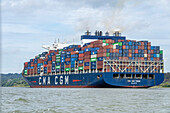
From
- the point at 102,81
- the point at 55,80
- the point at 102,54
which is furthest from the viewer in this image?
the point at 55,80

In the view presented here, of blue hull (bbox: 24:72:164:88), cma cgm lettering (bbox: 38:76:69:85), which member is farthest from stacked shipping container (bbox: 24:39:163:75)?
cma cgm lettering (bbox: 38:76:69:85)

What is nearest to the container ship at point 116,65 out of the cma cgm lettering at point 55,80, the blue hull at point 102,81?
the blue hull at point 102,81

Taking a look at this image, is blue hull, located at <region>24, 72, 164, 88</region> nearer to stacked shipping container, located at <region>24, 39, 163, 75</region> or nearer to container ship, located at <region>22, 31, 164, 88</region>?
container ship, located at <region>22, 31, 164, 88</region>

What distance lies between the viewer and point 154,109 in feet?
115

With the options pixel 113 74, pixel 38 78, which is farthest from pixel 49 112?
pixel 38 78

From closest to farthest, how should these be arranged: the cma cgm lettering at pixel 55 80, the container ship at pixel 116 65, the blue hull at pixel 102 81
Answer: the blue hull at pixel 102 81
the container ship at pixel 116 65
the cma cgm lettering at pixel 55 80

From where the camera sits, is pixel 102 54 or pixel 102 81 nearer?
pixel 102 81

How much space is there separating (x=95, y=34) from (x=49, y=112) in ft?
255

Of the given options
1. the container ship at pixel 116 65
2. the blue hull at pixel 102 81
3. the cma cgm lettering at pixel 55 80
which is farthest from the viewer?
the cma cgm lettering at pixel 55 80

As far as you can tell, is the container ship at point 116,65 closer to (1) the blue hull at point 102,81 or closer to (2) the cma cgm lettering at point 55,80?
(1) the blue hull at point 102,81

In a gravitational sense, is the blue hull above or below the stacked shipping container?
below

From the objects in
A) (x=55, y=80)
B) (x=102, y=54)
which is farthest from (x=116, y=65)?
(x=55, y=80)

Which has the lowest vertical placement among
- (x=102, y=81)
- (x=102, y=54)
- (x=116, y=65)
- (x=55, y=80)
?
(x=102, y=81)

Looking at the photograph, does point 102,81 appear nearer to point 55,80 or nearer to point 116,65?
point 116,65
